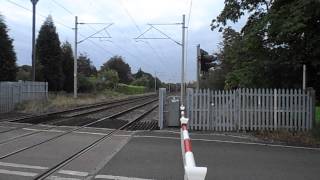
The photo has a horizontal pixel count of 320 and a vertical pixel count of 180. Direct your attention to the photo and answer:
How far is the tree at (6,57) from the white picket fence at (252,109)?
131 feet

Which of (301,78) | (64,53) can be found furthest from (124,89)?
(301,78)

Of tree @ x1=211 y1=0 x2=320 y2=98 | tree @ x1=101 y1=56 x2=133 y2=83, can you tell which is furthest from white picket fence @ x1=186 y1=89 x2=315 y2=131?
tree @ x1=101 y1=56 x2=133 y2=83

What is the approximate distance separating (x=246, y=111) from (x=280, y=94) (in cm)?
142

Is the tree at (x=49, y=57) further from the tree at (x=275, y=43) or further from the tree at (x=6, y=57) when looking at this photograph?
the tree at (x=275, y=43)

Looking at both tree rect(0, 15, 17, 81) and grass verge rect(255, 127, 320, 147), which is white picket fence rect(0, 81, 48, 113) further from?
grass verge rect(255, 127, 320, 147)

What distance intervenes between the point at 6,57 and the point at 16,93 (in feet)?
69.9

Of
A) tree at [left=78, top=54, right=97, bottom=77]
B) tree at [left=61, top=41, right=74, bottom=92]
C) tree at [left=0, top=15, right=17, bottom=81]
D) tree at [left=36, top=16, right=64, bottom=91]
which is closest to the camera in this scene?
tree at [left=0, top=15, right=17, bottom=81]

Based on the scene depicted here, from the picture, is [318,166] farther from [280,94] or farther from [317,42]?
[280,94]

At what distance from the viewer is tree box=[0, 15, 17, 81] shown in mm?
58125

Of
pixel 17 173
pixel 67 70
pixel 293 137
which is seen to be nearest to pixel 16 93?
pixel 293 137

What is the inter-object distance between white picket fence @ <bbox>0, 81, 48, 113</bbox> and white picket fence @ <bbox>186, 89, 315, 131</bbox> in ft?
58.4

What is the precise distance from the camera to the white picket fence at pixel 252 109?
21.3 meters

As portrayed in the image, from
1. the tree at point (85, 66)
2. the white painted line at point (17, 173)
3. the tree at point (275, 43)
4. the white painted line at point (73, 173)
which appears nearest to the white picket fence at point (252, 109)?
the tree at point (275, 43)

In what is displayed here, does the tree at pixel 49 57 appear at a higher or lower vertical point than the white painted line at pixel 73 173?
higher
